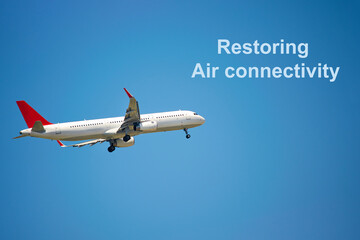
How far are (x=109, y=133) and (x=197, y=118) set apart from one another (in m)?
16.0

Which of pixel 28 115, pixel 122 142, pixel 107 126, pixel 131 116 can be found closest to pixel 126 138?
pixel 107 126

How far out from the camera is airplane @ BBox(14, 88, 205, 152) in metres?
129

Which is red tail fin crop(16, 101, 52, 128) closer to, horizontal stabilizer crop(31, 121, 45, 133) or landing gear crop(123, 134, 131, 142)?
horizontal stabilizer crop(31, 121, 45, 133)

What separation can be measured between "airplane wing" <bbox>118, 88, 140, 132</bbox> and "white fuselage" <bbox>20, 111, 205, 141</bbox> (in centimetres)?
108

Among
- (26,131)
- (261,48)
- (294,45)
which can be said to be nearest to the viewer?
(26,131)

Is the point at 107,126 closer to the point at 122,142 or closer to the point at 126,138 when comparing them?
the point at 126,138

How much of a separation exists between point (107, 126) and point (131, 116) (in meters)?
4.10

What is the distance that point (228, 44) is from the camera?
145625 millimetres

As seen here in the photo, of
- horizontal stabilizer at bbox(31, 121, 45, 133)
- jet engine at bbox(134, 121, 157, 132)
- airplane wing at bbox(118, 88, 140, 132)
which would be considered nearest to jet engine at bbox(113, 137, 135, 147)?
airplane wing at bbox(118, 88, 140, 132)

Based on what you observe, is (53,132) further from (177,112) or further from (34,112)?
(177,112)

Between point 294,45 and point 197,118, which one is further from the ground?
point 294,45

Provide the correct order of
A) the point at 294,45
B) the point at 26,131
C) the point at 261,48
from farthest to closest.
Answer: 1. the point at 294,45
2. the point at 261,48
3. the point at 26,131

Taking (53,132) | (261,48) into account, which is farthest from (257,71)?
(53,132)

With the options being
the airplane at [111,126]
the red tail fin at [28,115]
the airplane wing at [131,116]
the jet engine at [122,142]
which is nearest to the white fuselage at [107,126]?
the airplane at [111,126]
